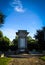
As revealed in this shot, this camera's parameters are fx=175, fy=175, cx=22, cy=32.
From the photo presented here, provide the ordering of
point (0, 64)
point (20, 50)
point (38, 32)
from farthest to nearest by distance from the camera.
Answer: point (38, 32)
point (20, 50)
point (0, 64)

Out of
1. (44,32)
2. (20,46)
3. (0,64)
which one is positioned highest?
(44,32)

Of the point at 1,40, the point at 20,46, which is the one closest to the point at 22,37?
the point at 20,46

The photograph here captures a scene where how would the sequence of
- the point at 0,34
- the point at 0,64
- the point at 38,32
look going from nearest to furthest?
the point at 0,64 < the point at 38,32 < the point at 0,34

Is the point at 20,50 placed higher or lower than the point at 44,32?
lower

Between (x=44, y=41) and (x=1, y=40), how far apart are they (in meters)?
10.9

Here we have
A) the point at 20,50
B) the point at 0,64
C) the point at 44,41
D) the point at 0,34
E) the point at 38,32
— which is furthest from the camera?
the point at 0,34

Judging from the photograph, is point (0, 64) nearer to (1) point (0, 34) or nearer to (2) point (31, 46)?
(2) point (31, 46)

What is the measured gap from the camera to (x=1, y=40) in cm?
4400

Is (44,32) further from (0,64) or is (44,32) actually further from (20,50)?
(0,64)

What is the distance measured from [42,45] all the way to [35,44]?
176 centimetres

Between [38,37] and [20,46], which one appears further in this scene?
[38,37]

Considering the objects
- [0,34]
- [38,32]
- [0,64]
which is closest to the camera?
[0,64]

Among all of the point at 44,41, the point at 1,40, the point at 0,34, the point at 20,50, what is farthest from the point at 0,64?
the point at 0,34

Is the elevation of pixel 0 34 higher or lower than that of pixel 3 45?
higher
